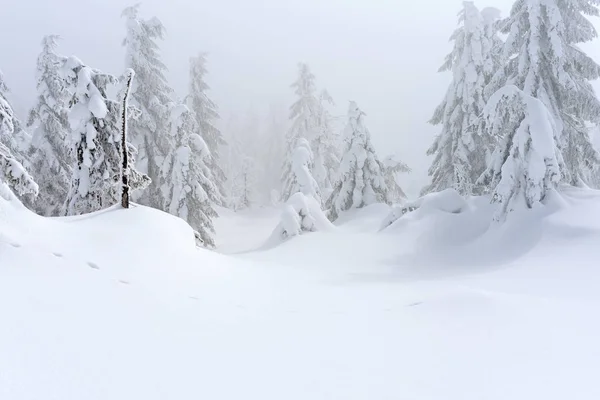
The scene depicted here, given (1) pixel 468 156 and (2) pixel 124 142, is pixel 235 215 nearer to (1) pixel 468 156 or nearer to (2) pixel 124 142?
(1) pixel 468 156

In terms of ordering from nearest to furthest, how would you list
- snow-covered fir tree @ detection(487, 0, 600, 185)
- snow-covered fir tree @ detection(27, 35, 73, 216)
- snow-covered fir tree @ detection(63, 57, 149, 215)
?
snow-covered fir tree @ detection(63, 57, 149, 215) → snow-covered fir tree @ detection(487, 0, 600, 185) → snow-covered fir tree @ detection(27, 35, 73, 216)

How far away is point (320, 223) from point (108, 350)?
15.3 metres

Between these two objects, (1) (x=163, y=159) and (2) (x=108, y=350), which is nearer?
(2) (x=108, y=350)

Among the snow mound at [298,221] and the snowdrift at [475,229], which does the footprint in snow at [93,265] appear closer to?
the snowdrift at [475,229]

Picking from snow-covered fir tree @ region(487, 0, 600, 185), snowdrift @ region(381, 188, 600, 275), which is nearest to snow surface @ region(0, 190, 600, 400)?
snowdrift @ region(381, 188, 600, 275)

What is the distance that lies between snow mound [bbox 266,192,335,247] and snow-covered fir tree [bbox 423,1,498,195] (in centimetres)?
786

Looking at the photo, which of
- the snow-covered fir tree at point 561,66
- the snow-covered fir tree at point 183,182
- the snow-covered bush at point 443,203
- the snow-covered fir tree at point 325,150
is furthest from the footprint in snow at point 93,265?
the snow-covered fir tree at point 325,150

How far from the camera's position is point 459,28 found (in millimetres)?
20875

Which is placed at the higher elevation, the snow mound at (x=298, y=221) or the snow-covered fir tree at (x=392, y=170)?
the snow-covered fir tree at (x=392, y=170)

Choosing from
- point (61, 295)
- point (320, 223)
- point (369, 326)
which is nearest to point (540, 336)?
point (369, 326)

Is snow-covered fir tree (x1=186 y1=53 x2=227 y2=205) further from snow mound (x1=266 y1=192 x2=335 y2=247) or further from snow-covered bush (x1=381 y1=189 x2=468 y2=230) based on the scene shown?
snow-covered bush (x1=381 y1=189 x2=468 y2=230)

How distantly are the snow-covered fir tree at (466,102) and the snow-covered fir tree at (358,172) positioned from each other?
12.4 feet

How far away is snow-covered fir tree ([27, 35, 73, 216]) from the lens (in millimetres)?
18391

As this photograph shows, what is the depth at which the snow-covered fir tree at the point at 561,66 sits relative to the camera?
533 inches
